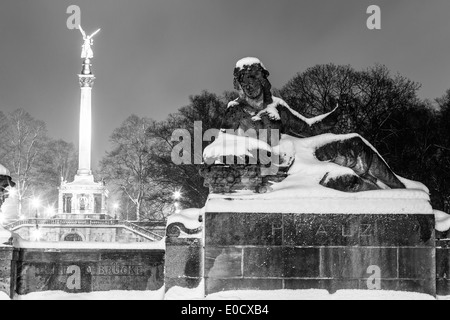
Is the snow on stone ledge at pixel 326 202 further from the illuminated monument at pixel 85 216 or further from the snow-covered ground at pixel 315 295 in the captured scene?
the illuminated monument at pixel 85 216

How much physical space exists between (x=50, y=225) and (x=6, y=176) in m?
44.8

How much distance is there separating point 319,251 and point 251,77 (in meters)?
2.89

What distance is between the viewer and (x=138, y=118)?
62750 mm

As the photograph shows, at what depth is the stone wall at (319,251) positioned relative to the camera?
9.52 m

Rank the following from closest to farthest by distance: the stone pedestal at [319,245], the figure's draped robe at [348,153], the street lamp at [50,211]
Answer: the stone pedestal at [319,245], the figure's draped robe at [348,153], the street lamp at [50,211]

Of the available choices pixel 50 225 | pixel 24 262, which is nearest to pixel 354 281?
pixel 24 262

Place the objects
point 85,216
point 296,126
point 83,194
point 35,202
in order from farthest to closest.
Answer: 1. point 83,194
2. point 85,216
3. point 35,202
4. point 296,126

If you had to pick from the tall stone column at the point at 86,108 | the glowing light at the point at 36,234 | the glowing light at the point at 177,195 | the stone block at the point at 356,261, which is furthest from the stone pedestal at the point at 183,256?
the tall stone column at the point at 86,108

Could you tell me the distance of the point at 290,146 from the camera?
10.5 m

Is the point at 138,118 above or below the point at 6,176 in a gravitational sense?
above

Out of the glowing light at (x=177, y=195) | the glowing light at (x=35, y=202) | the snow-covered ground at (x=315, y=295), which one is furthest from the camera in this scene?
the glowing light at (x=35, y=202)

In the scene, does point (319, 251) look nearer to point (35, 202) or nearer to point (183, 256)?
point (183, 256)

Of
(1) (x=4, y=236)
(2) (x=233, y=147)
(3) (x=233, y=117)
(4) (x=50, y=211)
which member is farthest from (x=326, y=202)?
(4) (x=50, y=211)

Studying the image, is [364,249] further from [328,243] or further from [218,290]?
[218,290]
